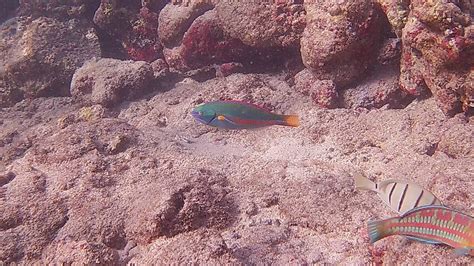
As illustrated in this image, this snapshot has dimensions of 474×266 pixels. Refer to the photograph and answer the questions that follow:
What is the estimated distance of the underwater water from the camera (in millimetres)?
2877

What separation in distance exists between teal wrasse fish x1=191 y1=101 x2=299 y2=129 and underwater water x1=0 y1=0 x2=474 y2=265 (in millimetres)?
11

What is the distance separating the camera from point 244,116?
9.42 ft

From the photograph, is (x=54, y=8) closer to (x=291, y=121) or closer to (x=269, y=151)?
(x=269, y=151)

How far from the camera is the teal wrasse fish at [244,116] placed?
9.40 ft

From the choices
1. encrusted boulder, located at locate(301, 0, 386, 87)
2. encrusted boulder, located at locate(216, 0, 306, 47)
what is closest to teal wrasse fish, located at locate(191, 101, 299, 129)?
encrusted boulder, located at locate(301, 0, 386, 87)

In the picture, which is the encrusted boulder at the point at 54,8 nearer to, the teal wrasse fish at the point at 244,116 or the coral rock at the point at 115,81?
the coral rock at the point at 115,81

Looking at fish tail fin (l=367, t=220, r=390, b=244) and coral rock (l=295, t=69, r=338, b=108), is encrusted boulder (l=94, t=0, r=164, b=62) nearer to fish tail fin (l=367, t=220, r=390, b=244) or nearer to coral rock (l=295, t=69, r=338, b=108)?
coral rock (l=295, t=69, r=338, b=108)

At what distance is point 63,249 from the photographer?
3029mm

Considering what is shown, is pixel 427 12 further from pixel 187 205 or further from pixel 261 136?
pixel 187 205

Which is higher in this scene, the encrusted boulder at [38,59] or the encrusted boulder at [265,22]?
the encrusted boulder at [265,22]

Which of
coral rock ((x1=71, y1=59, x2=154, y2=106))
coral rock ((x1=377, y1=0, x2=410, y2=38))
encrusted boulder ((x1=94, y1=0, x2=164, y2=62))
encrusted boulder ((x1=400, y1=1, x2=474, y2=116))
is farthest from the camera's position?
encrusted boulder ((x1=94, y1=0, x2=164, y2=62))

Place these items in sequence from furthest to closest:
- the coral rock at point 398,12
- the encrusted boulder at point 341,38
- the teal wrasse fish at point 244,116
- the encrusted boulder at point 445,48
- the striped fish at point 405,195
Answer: the encrusted boulder at point 341,38 < the coral rock at point 398,12 < the encrusted boulder at point 445,48 < the teal wrasse fish at point 244,116 < the striped fish at point 405,195

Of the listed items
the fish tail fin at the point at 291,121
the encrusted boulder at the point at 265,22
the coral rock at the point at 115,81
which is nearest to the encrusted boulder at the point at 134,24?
the coral rock at the point at 115,81

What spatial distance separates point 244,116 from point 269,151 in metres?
1.76
